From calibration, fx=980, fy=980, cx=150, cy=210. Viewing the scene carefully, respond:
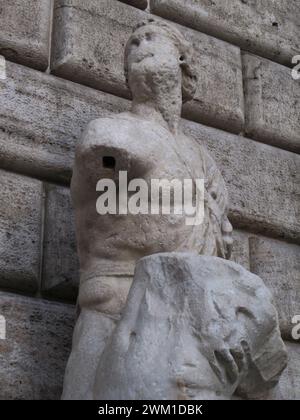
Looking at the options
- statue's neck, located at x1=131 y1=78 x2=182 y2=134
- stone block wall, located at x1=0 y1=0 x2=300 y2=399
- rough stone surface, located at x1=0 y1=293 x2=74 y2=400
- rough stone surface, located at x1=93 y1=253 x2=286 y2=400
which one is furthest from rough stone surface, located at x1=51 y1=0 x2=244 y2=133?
rough stone surface, located at x1=93 y1=253 x2=286 y2=400

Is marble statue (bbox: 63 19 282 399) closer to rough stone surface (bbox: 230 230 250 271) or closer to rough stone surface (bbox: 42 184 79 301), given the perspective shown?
rough stone surface (bbox: 42 184 79 301)

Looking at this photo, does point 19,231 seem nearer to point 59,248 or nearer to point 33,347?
point 59,248

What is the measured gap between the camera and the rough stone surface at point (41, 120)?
135 inches

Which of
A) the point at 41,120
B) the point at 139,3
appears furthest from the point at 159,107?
the point at 139,3

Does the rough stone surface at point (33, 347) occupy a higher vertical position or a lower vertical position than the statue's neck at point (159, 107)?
lower

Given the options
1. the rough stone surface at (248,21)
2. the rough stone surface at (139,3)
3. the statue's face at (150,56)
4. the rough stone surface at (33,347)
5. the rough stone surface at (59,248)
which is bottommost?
the rough stone surface at (33,347)

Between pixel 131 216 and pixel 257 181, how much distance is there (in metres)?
1.35

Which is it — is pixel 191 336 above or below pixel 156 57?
below

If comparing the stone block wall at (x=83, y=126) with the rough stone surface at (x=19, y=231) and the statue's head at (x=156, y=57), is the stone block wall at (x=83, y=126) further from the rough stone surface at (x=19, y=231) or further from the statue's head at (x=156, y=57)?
the statue's head at (x=156, y=57)

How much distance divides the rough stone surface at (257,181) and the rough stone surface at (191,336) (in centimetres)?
140

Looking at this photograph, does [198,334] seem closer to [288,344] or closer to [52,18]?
[288,344]

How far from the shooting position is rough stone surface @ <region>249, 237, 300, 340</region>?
3.91 m

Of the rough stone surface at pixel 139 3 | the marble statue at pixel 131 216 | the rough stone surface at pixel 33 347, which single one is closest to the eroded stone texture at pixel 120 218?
the marble statue at pixel 131 216

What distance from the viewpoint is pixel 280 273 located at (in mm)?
3971
